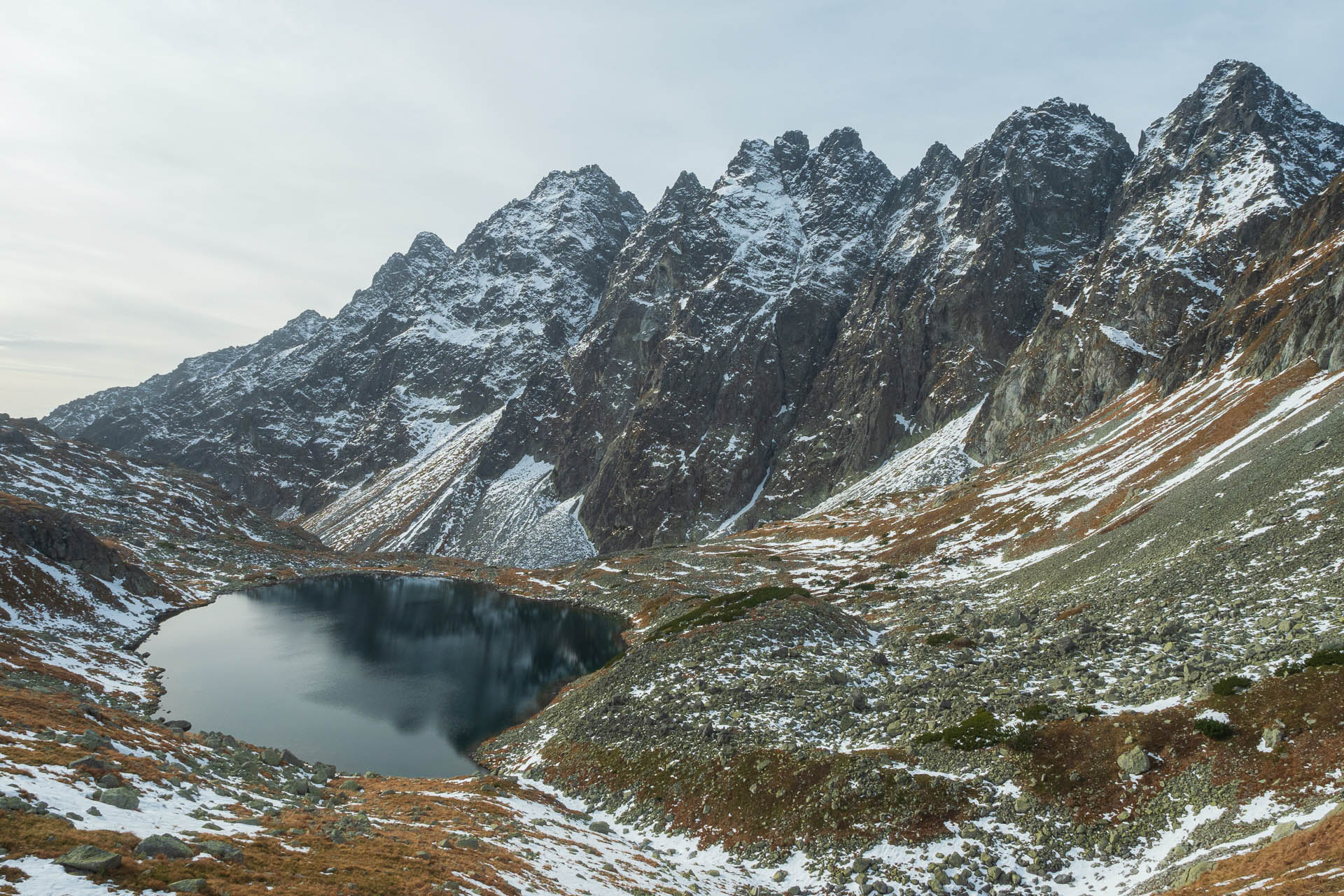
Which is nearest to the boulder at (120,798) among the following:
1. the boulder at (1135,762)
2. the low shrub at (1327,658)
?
the boulder at (1135,762)

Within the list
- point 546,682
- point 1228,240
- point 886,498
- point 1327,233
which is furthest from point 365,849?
point 1228,240

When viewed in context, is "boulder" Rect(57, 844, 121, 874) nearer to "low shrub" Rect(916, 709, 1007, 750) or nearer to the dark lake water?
"low shrub" Rect(916, 709, 1007, 750)

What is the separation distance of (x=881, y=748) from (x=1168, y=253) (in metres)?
174

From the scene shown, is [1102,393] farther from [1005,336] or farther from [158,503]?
[158,503]

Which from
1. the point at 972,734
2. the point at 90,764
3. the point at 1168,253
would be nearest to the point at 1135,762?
the point at 972,734

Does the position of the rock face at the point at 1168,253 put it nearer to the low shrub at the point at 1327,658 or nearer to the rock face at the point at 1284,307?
the rock face at the point at 1284,307

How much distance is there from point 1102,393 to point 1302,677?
438 ft

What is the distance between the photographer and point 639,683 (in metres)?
48.4

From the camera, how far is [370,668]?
79250 millimetres

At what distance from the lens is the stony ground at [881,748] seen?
19125mm

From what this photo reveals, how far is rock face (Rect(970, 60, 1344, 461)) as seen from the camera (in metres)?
143

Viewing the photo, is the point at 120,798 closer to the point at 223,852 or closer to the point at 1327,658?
the point at 223,852

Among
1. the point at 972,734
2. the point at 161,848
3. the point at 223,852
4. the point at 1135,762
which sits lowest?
the point at 972,734

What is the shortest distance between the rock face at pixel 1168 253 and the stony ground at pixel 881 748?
278ft
